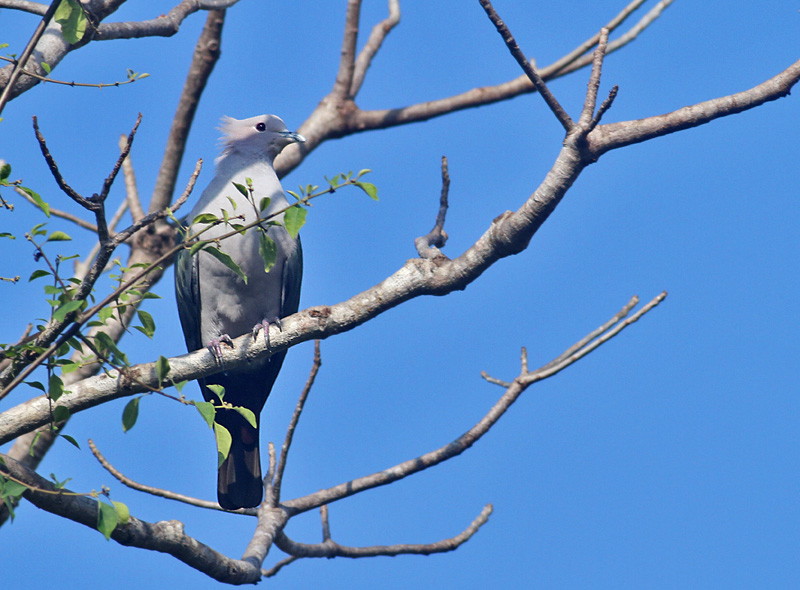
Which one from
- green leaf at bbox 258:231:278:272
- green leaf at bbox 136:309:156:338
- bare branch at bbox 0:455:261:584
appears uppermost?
green leaf at bbox 258:231:278:272

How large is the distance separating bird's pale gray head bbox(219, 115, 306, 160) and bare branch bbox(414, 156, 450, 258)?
210cm

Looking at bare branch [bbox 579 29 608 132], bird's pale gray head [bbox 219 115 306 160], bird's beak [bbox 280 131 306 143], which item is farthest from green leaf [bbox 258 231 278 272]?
bird's beak [bbox 280 131 306 143]

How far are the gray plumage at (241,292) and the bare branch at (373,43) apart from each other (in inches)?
68.3

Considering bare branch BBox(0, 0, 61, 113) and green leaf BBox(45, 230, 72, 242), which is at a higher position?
bare branch BBox(0, 0, 61, 113)

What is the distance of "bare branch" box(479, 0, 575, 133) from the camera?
11.9ft

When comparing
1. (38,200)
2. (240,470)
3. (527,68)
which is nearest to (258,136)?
(240,470)

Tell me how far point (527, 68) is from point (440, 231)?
1.11 m

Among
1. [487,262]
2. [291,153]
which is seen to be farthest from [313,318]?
[291,153]

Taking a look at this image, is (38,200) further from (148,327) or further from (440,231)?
(440,231)

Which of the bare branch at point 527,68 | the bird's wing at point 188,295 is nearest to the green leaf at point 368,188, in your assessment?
the bare branch at point 527,68

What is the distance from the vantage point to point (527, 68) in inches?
143

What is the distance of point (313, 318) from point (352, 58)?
418 cm

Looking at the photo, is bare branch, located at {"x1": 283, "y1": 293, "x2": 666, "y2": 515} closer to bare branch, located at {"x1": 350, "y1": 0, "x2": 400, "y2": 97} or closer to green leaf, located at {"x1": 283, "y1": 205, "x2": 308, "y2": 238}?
green leaf, located at {"x1": 283, "y1": 205, "x2": 308, "y2": 238}

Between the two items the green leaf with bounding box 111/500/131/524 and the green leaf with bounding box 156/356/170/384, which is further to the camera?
the green leaf with bounding box 156/356/170/384
